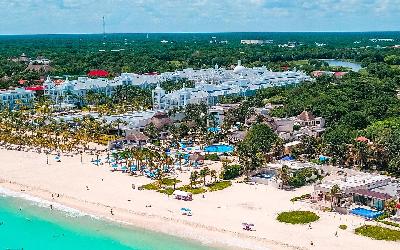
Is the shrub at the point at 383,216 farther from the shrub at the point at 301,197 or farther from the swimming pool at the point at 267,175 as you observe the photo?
the swimming pool at the point at 267,175

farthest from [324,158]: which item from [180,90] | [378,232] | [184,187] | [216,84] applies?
[216,84]

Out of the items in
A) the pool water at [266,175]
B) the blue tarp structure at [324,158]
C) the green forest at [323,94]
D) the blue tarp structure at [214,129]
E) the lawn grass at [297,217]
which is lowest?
the pool water at [266,175]

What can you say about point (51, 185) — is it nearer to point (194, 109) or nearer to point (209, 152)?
point (209, 152)

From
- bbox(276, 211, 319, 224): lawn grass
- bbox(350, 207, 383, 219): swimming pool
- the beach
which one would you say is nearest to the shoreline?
the beach

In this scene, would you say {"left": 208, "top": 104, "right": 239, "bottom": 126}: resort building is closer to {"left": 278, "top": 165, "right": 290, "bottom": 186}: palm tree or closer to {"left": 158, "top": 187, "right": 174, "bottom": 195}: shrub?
{"left": 278, "top": 165, "right": 290, "bottom": 186}: palm tree

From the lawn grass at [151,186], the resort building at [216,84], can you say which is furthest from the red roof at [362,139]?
the resort building at [216,84]

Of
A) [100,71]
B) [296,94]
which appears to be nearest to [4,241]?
[296,94]
